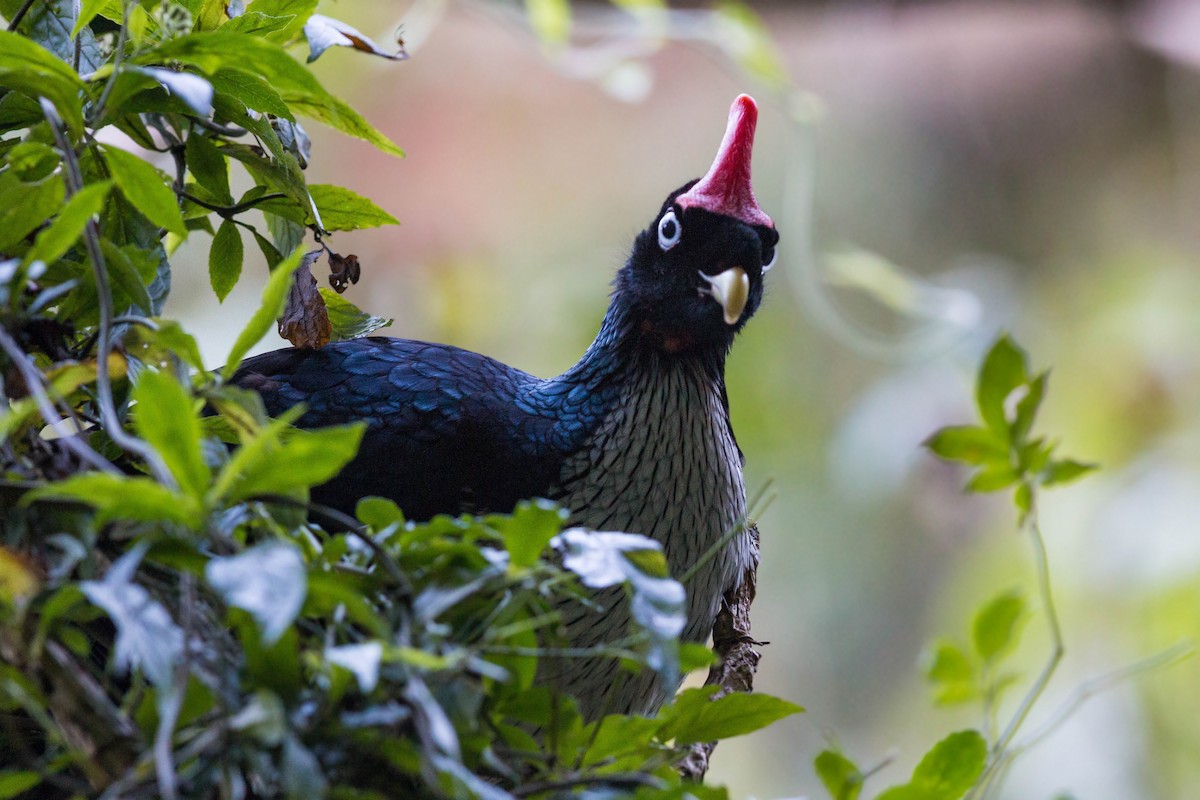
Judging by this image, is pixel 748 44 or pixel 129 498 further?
pixel 748 44

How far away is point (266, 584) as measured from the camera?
1.84ft

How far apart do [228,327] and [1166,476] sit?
9.00 ft

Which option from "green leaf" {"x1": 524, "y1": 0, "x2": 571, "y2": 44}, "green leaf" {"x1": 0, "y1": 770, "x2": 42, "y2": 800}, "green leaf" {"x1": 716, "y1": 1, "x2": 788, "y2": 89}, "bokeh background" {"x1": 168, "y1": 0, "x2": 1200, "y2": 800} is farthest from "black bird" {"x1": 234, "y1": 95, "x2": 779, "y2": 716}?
"bokeh background" {"x1": 168, "y1": 0, "x2": 1200, "y2": 800}

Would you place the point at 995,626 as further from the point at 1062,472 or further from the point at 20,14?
the point at 20,14

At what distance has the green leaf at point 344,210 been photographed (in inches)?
44.5

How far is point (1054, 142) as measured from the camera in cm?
452

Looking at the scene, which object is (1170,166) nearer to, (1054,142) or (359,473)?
(1054,142)

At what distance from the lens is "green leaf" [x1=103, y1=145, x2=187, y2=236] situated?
2.56 ft

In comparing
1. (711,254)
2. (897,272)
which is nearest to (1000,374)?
(711,254)

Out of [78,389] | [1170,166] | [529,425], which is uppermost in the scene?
[1170,166]

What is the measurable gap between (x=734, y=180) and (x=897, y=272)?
7.71 ft

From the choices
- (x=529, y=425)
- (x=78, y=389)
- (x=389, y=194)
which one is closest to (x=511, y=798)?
(x=78, y=389)

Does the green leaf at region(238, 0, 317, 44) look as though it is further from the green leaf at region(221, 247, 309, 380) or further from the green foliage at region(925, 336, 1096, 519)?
the green foliage at region(925, 336, 1096, 519)

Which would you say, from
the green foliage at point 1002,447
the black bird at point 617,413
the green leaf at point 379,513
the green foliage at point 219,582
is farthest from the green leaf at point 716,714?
the black bird at point 617,413
